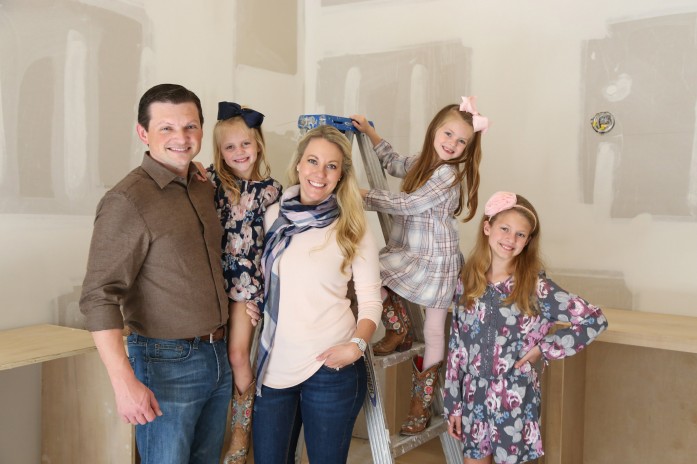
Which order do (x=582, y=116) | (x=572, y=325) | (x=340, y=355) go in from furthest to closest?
(x=582, y=116)
(x=572, y=325)
(x=340, y=355)

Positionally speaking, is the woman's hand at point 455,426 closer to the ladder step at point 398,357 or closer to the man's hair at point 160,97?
the ladder step at point 398,357

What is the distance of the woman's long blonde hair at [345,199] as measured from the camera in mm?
1931

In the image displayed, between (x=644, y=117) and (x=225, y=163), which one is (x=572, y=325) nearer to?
(x=644, y=117)

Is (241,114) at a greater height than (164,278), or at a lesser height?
greater

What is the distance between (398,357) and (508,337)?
1.36 ft

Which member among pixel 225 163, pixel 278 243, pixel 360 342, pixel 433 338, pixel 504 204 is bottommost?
pixel 433 338

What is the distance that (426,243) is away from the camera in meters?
2.32

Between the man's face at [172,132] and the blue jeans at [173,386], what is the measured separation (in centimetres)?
47

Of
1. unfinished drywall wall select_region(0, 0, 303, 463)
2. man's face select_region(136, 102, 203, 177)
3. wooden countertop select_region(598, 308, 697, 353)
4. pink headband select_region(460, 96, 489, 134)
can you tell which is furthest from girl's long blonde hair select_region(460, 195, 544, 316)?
unfinished drywall wall select_region(0, 0, 303, 463)

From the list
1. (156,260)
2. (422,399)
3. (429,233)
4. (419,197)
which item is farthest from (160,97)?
(422,399)

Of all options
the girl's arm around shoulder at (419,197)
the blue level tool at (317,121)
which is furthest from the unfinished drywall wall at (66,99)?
the girl's arm around shoulder at (419,197)

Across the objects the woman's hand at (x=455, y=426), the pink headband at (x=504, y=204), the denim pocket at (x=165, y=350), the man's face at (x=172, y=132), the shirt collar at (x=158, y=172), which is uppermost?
the man's face at (x=172, y=132)

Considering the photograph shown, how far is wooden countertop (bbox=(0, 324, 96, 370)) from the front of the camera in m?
1.97

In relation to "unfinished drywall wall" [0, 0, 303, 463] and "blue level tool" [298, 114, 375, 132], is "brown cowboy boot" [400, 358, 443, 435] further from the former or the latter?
"unfinished drywall wall" [0, 0, 303, 463]
